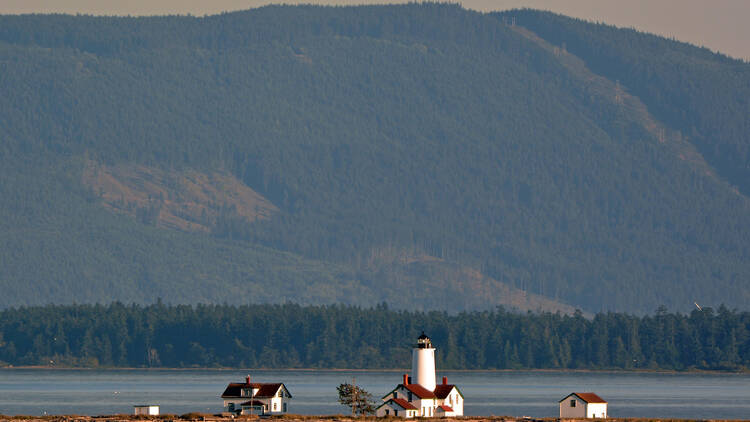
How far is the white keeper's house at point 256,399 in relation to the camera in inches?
5118

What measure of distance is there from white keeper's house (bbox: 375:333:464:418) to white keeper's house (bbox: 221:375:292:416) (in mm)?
9678

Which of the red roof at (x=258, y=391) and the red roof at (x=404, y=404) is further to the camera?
the red roof at (x=258, y=391)

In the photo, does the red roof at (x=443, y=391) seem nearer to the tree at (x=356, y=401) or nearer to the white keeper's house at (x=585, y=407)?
the tree at (x=356, y=401)

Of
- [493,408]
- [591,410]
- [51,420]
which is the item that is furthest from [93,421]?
→ [493,408]

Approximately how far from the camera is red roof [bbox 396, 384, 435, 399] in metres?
124

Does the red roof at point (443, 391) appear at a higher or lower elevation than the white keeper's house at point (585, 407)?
higher

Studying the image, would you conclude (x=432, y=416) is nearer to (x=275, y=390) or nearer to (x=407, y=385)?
(x=407, y=385)

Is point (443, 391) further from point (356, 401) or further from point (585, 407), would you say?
point (585, 407)

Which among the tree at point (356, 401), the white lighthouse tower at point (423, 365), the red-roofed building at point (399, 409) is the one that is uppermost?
the white lighthouse tower at point (423, 365)

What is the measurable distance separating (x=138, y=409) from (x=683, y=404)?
70.4m

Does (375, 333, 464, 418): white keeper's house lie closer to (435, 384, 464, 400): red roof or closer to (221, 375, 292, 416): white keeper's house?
(435, 384, 464, 400): red roof

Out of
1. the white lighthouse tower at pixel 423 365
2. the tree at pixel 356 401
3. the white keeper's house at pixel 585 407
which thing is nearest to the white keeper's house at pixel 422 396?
the white lighthouse tower at pixel 423 365

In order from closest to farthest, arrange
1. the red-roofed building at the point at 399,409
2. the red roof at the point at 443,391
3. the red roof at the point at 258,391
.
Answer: the red-roofed building at the point at 399,409 → the red roof at the point at 443,391 → the red roof at the point at 258,391

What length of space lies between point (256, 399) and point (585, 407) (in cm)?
2536
